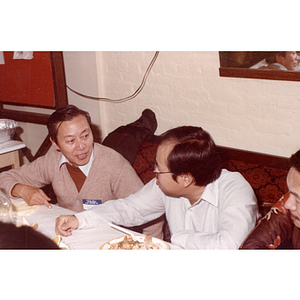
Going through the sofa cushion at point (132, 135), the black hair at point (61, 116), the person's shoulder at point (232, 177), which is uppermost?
the black hair at point (61, 116)

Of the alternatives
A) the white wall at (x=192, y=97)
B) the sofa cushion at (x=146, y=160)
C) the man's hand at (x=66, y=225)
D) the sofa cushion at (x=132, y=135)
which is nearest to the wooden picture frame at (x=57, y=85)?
the white wall at (x=192, y=97)

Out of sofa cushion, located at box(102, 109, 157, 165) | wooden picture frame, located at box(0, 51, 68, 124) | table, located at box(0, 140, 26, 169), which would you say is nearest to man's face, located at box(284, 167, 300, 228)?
sofa cushion, located at box(102, 109, 157, 165)

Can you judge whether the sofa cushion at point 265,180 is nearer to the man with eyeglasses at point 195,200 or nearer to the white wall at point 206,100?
the white wall at point 206,100

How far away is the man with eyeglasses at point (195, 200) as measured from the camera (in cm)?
117

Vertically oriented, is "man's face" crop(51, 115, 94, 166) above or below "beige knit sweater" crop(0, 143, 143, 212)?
above

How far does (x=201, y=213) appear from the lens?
1375mm

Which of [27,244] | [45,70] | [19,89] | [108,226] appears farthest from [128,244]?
[19,89]

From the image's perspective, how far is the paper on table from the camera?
1452 millimetres

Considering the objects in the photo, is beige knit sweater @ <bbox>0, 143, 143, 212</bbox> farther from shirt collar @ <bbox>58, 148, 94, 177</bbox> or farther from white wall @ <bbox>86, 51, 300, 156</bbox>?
white wall @ <bbox>86, 51, 300, 156</bbox>

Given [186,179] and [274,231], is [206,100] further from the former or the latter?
[274,231]

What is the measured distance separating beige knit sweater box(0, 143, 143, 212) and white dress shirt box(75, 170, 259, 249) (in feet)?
0.62

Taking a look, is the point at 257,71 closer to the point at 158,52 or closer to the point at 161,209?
the point at 158,52

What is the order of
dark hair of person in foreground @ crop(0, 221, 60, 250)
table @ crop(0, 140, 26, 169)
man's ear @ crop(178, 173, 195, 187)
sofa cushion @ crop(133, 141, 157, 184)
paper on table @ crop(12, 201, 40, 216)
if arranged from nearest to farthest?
dark hair of person in foreground @ crop(0, 221, 60, 250) → man's ear @ crop(178, 173, 195, 187) → paper on table @ crop(12, 201, 40, 216) → sofa cushion @ crop(133, 141, 157, 184) → table @ crop(0, 140, 26, 169)
